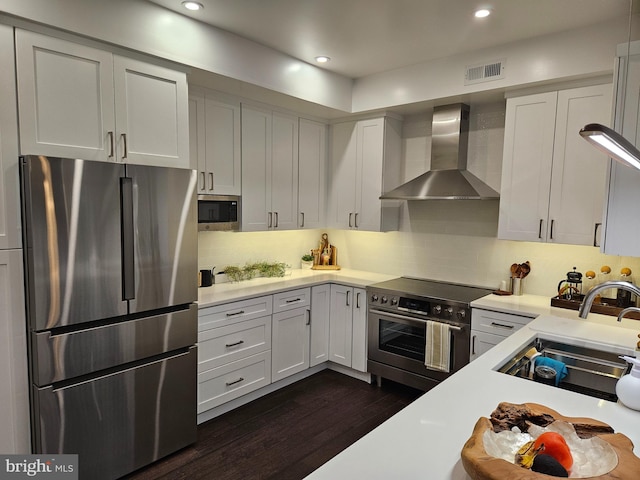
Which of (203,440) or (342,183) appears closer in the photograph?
(203,440)

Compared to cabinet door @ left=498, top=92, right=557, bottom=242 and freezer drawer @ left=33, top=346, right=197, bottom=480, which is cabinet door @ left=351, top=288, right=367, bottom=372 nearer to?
cabinet door @ left=498, top=92, right=557, bottom=242

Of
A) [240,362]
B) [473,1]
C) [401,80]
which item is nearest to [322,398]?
[240,362]

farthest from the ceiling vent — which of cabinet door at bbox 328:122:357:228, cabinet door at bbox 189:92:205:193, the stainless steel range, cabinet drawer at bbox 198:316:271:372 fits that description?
cabinet drawer at bbox 198:316:271:372

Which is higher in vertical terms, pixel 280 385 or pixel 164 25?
pixel 164 25

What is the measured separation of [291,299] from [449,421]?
235 centimetres

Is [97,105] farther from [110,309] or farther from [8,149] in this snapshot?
[110,309]

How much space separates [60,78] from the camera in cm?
218

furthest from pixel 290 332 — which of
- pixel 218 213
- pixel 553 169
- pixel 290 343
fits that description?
pixel 553 169

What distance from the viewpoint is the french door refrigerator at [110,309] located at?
210cm

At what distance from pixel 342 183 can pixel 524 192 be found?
174cm

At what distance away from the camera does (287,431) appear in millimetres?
3053

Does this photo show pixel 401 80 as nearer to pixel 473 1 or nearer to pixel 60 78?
pixel 473 1

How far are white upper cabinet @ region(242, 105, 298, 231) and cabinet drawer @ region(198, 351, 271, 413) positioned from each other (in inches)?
44.0

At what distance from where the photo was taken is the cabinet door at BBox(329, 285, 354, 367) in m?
3.88
